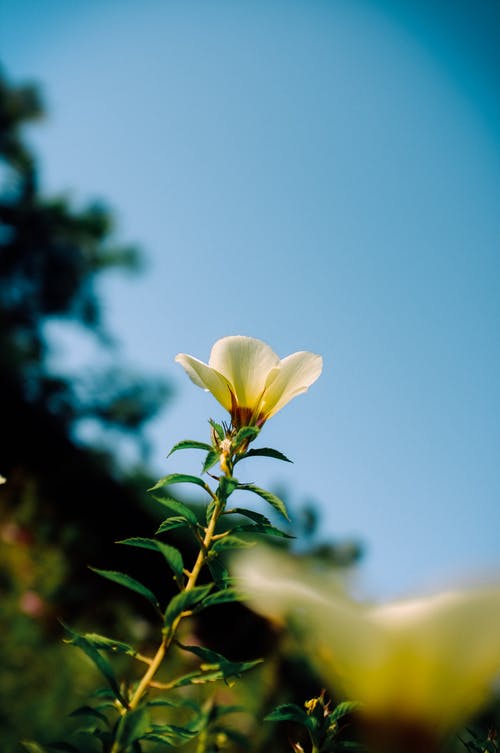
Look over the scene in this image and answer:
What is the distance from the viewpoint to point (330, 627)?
33cm

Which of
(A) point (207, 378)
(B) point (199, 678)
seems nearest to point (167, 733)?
(B) point (199, 678)

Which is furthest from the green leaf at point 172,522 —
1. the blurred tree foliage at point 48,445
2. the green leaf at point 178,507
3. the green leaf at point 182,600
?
the blurred tree foliage at point 48,445

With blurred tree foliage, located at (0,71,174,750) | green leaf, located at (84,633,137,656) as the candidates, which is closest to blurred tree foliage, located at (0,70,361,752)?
blurred tree foliage, located at (0,71,174,750)

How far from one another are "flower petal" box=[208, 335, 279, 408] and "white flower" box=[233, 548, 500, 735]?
382mm

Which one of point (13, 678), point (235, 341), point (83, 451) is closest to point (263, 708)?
point (13, 678)

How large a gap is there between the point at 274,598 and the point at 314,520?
11.9 metres

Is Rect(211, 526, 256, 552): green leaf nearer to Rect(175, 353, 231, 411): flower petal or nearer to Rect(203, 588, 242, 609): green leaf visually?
Rect(203, 588, 242, 609): green leaf

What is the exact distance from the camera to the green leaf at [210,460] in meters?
0.61

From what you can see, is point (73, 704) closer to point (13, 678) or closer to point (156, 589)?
point (13, 678)

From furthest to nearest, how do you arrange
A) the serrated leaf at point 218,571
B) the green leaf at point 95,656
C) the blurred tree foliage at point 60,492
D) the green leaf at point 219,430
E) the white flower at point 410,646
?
the blurred tree foliage at point 60,492 → the green leaf at point 219,430 → the serrated leaf at point 218,571 → the green leaf at point 95,656 → the white flower at point 410,646

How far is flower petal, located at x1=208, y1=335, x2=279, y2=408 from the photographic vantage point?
0.72 metres

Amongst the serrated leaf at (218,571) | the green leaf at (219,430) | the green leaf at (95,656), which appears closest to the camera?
the green leaf at (95,656)

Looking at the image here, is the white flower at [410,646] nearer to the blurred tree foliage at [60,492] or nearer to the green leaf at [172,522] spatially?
the green leaf at [172,522]

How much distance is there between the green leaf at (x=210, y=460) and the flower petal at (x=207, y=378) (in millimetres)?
99
